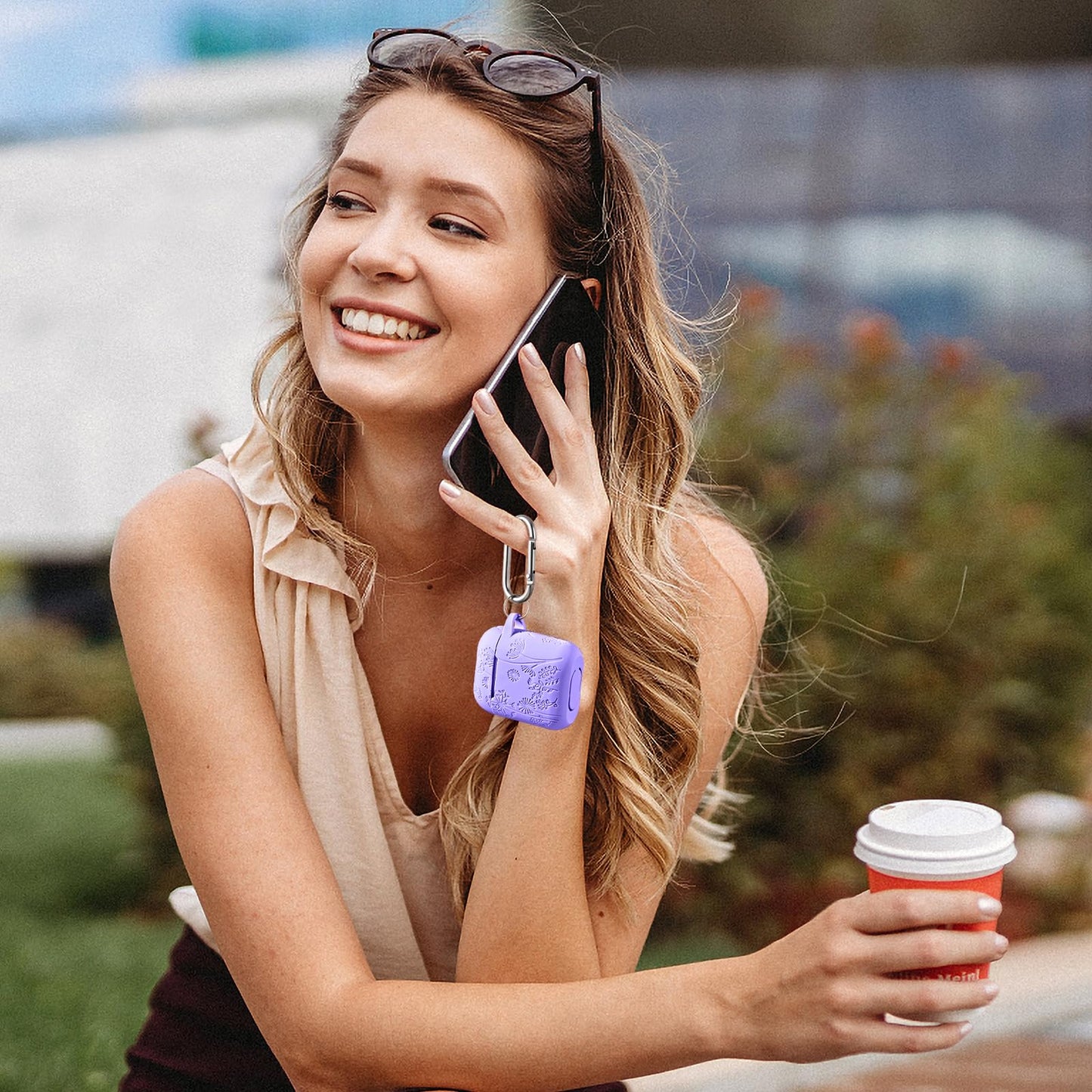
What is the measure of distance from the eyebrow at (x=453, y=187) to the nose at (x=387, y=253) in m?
0.07

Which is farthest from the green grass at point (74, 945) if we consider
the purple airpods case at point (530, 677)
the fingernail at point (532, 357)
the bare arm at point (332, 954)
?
the fingernail at point (532, 357)

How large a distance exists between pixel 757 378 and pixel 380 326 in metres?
2.92

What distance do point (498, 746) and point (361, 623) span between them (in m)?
0.33

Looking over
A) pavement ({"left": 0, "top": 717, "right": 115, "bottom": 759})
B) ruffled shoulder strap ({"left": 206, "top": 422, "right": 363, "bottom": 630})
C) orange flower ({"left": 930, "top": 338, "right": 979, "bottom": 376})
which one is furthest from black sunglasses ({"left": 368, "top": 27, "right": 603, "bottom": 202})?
pavement ({"left": 0, "top": 717, "right": 115, "bottom": 759})

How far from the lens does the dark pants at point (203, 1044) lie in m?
2.38

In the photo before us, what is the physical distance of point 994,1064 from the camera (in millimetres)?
3754

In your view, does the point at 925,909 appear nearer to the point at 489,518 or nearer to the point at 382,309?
the point at 489,518

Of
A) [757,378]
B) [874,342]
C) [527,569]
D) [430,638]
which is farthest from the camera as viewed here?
[874,342]

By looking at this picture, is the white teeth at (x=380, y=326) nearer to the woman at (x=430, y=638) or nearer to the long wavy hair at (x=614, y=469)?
the woman at (x=430, y=638)

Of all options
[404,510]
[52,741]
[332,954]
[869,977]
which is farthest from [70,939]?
[52,741]

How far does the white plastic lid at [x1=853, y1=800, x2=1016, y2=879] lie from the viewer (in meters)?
1.56

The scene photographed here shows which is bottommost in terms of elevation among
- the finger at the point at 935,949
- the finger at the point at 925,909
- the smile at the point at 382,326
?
the finger at the point at 935,949

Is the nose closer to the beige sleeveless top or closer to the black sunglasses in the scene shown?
the black sunglasses

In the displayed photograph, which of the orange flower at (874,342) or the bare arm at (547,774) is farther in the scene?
the orange flower at (874,342)
